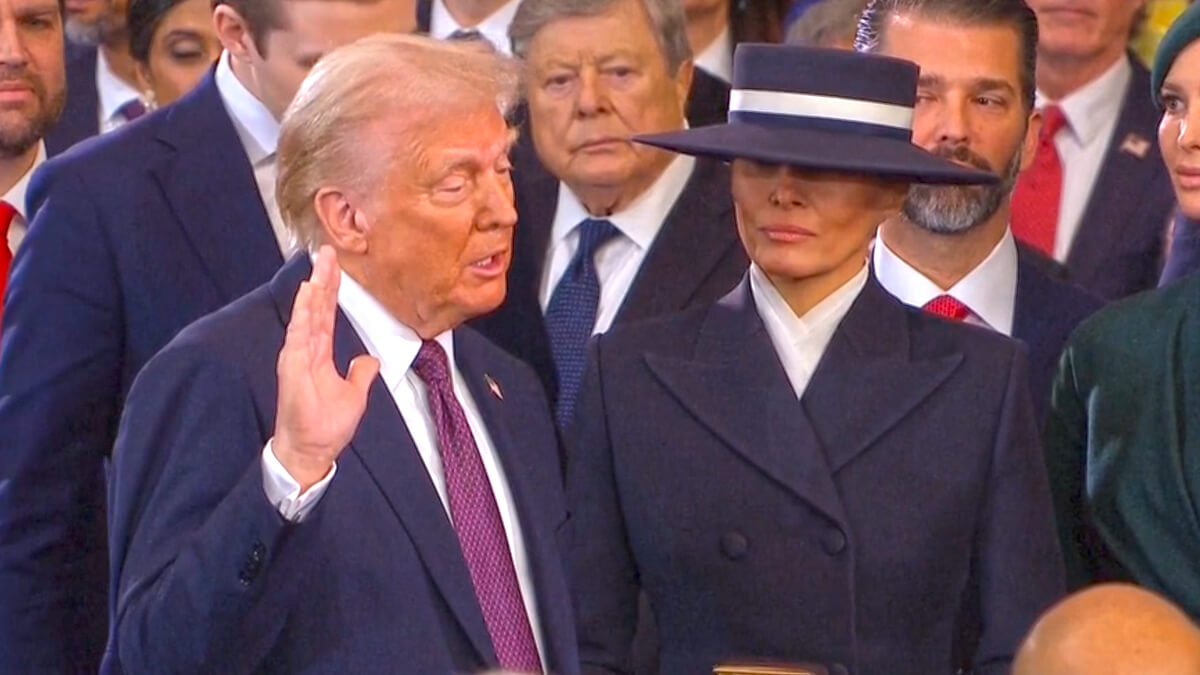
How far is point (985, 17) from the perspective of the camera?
15.0ft

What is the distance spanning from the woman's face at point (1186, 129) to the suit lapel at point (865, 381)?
0.53 m

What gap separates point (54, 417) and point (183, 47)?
2.06 m

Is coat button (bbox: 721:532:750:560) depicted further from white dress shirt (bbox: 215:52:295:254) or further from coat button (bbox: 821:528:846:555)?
white dress shirt (bbox: 215:52:295:254)

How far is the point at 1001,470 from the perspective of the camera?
376 cm

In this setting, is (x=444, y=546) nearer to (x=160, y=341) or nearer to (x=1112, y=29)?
(x=160, y=341)

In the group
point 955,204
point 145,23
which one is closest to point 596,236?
point 955,204

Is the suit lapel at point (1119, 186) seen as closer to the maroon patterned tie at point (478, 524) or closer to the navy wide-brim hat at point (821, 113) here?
the navy wide-brim hat at point (821, 113)

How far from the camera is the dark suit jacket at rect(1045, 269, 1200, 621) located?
12.8 feet

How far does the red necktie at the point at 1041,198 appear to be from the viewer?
5461 mm

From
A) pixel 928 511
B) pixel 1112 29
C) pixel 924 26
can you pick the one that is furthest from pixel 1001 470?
pixel 1112 29

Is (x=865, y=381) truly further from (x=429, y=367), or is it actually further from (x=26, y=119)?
(x=26, y=119)


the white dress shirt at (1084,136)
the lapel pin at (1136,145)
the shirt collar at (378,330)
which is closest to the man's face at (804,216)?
the shirt collar at (378,330)

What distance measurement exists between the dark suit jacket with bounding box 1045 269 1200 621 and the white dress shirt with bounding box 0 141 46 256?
186 cm

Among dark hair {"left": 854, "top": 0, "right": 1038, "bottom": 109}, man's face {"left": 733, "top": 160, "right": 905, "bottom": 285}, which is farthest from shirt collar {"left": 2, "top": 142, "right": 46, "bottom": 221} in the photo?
man's face {"left": 733, "top": 160, "right": 905, "bottom": 285}
